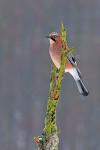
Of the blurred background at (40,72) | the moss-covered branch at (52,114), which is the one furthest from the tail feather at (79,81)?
the blurred background at (40,72)

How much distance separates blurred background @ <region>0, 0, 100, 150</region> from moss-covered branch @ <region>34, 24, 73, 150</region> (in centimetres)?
1192

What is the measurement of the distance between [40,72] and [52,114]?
17.1m

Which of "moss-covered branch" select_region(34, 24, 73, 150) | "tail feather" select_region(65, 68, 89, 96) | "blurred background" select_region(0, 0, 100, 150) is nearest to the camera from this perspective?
"moss-covered branch" select_region(34, 24, 73, 150)

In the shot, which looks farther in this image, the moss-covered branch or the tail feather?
the tail feather

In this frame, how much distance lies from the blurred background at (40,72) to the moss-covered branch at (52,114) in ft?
39.1

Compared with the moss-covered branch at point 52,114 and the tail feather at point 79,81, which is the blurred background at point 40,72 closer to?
the tail feather at point 79,81

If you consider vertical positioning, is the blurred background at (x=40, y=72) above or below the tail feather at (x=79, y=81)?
above

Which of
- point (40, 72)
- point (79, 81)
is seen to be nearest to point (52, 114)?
point (79, 81)

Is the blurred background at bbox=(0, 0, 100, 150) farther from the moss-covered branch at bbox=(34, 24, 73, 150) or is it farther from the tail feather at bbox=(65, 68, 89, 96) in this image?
the moss-covered branch at bbox=(34, 24, 73, 150)

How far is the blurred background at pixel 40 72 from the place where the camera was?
1552 centimetres

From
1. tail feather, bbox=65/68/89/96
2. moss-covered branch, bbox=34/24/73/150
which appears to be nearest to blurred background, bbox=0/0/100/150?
tail feather, bbox=65/68/89/96

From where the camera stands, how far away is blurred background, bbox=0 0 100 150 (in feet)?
50.9

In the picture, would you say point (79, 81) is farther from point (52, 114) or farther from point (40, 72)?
point (40, 72)

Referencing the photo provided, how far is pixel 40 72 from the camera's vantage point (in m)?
18.6
